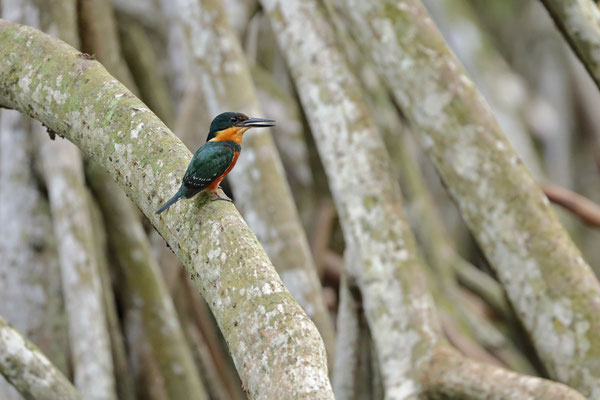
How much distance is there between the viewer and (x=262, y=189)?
3969 mm

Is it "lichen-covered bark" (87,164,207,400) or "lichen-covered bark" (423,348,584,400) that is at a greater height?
"lichen-covered bark" (423,348,584,400)

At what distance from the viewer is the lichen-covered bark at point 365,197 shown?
3.26 meters

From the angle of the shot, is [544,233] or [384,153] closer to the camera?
[544,233]

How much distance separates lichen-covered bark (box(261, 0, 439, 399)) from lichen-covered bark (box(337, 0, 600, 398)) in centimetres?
25

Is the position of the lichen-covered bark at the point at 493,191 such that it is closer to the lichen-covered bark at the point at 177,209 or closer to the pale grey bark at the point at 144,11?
the lichen-covered bark at the point at 177,209

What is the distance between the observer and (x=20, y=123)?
4.30 metres

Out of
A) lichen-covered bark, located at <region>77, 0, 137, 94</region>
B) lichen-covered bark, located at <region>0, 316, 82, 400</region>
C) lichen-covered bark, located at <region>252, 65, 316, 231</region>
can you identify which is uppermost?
lichen-covered bark, located at <region>77, 0, 137, 94</region>

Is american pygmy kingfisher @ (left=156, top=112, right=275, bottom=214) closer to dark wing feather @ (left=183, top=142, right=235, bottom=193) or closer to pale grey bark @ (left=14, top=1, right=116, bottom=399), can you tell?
dark wing feather @ (left=183, top=142, right=235, bottom=193)

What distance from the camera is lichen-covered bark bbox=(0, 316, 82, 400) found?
10.1ft

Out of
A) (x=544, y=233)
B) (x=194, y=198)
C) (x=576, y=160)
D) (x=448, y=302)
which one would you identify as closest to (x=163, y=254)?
(x=448, y=302)

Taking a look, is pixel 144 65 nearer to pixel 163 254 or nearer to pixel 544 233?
pixel 163 254

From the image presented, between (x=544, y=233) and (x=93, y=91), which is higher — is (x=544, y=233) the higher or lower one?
the lower one

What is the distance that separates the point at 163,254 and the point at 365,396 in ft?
6.64

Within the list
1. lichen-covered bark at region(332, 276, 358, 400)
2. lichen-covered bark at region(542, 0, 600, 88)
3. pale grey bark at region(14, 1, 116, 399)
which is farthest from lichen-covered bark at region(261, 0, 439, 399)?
pale grey bark at region(14, 1, 116, 399)
